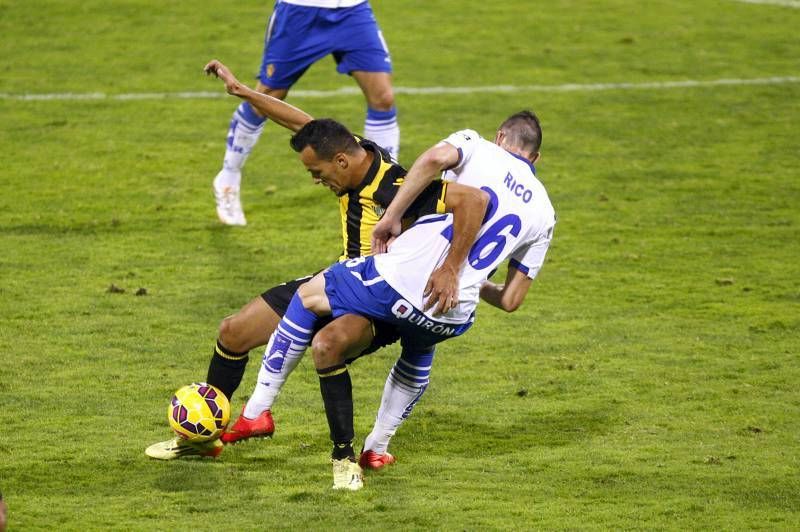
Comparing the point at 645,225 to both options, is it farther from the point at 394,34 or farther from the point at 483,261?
the point at 394,34

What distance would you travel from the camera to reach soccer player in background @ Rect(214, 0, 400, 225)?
10.2 meters

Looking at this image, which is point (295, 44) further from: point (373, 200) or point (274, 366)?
point (274, 366)

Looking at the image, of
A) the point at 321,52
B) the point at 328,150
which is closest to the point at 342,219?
the point at 328,150

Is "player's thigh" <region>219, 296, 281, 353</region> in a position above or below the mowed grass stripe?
above

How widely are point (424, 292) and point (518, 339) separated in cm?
260

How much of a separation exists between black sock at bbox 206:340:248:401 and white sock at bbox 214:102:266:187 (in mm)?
3909

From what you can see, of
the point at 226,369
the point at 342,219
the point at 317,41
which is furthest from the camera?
the point at 317,41

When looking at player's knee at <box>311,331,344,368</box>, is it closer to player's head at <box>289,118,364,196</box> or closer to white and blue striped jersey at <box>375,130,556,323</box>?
white and blue striped jersey at <box>375,130,556,323</box>

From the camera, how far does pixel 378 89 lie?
10266 mm

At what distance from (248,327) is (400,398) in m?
0.78

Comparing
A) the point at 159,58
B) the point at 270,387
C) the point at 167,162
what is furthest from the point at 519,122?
the point at 159,58

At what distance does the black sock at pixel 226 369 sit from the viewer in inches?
260

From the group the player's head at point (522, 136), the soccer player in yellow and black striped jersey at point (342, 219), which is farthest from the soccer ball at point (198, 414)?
the player's head at point (522, 136)

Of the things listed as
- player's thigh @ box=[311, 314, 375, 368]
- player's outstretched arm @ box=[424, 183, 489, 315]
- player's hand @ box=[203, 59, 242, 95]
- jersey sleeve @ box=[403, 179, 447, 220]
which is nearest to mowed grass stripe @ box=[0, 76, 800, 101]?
player's hand @ box=[203, 59, 242, 95]
